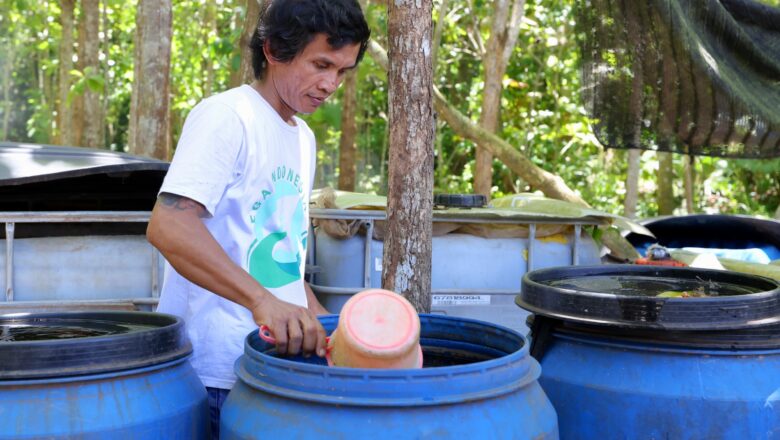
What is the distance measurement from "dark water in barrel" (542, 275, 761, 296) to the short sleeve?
95 cm

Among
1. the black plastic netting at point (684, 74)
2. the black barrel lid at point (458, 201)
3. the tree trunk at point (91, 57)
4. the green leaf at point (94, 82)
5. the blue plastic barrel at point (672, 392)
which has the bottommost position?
the blue plastic barrel at point (672, 392)

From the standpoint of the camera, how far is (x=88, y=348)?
1.51 m

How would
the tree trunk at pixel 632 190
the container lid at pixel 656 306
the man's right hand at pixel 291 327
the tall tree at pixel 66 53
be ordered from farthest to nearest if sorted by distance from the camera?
1. the tall tree at pixel 66 53
2. the tree trunk at pixel 632 190
3. the container lid at pixel 656 306
4. the man's right hand at pixel 291 327

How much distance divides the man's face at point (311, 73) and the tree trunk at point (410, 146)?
183mm

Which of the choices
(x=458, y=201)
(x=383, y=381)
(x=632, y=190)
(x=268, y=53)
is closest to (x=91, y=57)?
(x=632, y=190)

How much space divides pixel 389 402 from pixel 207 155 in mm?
667

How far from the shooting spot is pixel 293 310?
1698 mm

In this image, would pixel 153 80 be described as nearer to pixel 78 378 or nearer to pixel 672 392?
pixel 78 378

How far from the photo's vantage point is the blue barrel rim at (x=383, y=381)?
4.56ft

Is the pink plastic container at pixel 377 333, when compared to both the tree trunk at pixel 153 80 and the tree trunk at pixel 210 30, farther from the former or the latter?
the tree trunk at pixel 210 30

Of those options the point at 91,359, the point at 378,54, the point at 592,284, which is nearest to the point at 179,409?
the point at 91,359

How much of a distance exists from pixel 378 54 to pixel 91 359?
4.69 m

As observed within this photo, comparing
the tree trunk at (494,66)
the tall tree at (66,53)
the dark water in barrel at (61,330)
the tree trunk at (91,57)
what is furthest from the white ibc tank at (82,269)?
the tall tree at (66,53)

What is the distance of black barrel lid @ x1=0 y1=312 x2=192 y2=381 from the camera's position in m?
1.47
